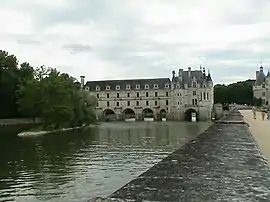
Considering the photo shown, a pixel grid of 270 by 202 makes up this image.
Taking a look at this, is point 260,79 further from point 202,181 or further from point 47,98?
point 202,181

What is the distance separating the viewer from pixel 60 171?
25.1 m

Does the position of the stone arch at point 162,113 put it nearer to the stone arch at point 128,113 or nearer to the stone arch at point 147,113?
the stone arch at point 147,113

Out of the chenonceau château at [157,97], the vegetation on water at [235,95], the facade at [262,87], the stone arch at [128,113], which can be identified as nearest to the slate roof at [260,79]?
the facade at [262,87]

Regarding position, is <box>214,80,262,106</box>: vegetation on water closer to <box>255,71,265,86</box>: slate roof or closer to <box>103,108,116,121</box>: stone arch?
<box>255,71,265,86</box>: slate roof

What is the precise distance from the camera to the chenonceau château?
12538 cm

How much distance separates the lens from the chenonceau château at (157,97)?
125m

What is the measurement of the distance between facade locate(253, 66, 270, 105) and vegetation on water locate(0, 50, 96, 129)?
8358cm

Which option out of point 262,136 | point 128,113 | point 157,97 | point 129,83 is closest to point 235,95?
point 157,97

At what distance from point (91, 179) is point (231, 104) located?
134556 mm

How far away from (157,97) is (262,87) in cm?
4596

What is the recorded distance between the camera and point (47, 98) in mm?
69625

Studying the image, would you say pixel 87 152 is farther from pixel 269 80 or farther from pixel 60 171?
pixel 269 80

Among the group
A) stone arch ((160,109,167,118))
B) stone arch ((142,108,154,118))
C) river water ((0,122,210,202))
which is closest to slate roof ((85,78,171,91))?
stone arch ((160,109,167,118))

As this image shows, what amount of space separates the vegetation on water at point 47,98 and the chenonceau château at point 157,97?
42645mm
